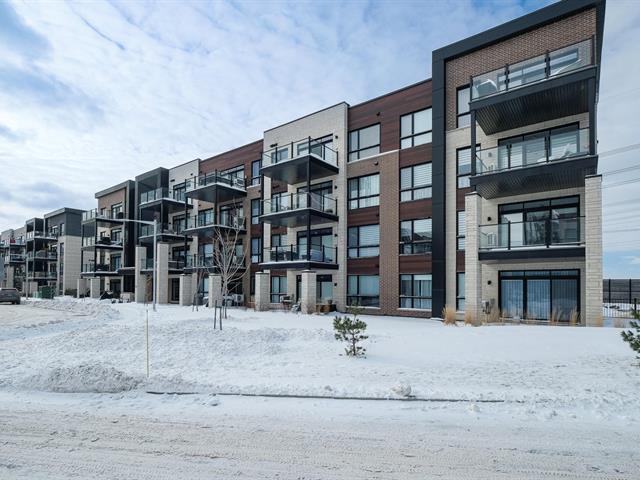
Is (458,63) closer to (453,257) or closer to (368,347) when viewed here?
(453,257)

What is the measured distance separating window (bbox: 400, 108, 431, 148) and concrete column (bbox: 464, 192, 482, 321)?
580cm

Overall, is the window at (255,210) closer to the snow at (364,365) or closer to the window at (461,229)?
the window at (461,229)

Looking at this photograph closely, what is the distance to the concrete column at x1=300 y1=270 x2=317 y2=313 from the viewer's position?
73.6 feet

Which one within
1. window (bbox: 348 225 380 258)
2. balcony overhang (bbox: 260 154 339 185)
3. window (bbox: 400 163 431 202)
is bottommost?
window (bbox: 348 225 380 258)

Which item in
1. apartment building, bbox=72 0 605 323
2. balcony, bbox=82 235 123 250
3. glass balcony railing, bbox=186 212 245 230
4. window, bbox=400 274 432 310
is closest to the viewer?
apartment building, bbox=72 0 605 323

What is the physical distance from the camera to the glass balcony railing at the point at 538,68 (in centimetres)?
1498

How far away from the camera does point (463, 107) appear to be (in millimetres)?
19641

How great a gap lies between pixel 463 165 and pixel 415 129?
12.8 feet

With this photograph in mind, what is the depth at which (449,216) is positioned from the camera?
19.7m

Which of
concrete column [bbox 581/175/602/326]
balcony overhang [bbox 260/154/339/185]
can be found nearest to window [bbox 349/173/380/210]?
balcony overhang [bbox 260/154/339/185]

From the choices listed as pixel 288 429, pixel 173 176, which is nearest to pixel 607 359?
pixel 288 429

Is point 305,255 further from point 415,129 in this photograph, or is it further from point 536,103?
point 536,103

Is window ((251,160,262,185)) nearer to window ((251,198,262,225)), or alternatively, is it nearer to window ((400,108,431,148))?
window ((251,198,262,225))

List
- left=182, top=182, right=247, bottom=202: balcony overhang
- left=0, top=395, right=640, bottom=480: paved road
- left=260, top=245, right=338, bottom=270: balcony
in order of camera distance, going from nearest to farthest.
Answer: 1. left=0, top=395, right=640, bottom=480: paved road
2. left=260, top=245, right=338, bottom=270: balcony
3. left=182, top=182, right=247, bottom=202: balcony overhang
